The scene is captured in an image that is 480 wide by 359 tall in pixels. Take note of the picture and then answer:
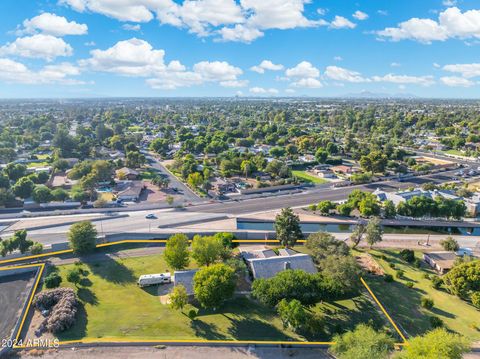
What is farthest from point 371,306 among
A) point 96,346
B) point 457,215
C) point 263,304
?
point 457,215

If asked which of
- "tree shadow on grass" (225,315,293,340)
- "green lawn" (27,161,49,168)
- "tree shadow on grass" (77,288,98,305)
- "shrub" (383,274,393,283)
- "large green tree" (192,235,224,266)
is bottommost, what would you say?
"tree shadow on grass" (225,315,293,340)

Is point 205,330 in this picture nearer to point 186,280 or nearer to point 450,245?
point 186,280

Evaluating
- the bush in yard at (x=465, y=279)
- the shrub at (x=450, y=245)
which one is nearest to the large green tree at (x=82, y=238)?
the bush in yard at (x=465, y=279)

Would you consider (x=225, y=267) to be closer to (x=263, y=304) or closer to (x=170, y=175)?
(x=263, y=304)

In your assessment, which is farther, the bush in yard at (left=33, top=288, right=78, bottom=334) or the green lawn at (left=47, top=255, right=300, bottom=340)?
the bush in yard at (left=33, top=288, right=78, bottom=334)

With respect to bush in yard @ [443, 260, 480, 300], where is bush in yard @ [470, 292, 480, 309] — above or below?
below

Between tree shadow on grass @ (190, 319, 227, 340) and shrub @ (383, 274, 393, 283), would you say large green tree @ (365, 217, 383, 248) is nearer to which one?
shrub @ (383, 274, 393, 283)
